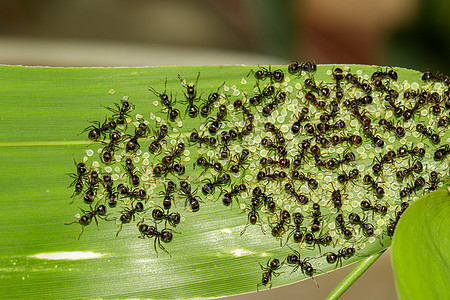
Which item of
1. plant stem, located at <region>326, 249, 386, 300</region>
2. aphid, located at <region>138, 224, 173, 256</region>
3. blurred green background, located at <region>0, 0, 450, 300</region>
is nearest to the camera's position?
plant stem, located at <region>326, 249, 386, 300</region>

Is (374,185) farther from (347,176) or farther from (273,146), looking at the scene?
(273,146)

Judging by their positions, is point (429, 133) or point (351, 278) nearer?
point (351, 278)

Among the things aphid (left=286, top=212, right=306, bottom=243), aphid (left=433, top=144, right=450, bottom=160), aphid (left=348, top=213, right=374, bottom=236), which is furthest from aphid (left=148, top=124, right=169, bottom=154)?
aphid (left=433, top=144, right=450, bottom=160)

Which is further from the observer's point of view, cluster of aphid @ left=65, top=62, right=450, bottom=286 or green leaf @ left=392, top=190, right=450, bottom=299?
cluster of aphid @ left=65, top=62, right=450, bottom=286

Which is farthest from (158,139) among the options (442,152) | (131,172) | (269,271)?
(442,152)

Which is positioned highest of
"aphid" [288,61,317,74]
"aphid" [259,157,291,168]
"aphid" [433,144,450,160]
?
"aphid" [288,61,317,74]

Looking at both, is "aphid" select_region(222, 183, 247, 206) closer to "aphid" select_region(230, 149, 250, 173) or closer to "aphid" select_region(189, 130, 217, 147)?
"aphid" select_region(230, 149, 250, 173)
